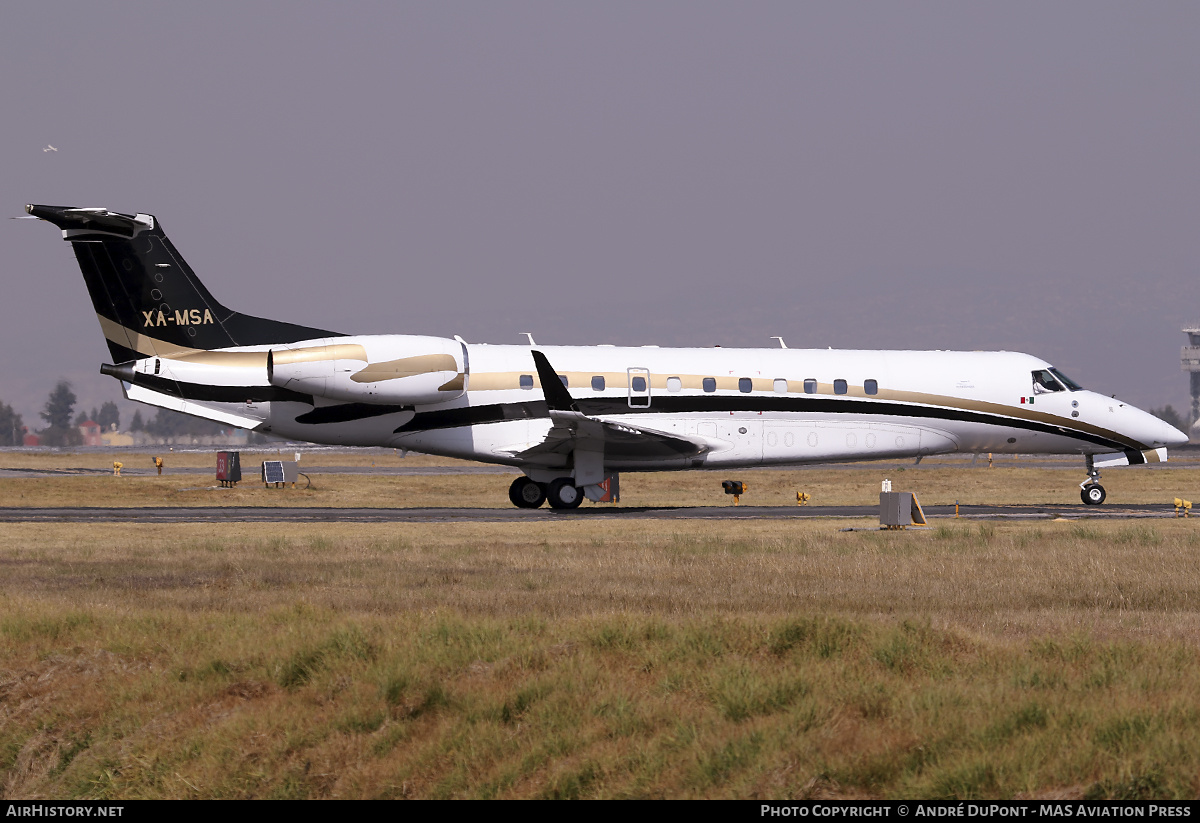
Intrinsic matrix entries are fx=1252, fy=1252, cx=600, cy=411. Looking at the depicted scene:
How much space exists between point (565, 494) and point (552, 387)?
10.7 ft

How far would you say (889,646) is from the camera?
10.7 meters

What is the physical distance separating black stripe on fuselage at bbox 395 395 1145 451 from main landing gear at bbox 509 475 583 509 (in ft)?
6.16

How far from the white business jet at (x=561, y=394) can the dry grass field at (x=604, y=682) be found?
10.9 meters

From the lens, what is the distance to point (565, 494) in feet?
98.2

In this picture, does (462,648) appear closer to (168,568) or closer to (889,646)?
(889,646)

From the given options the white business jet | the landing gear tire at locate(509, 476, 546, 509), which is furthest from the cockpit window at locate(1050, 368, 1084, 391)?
the landing gear tire at locate(509, 476, 546, 509)

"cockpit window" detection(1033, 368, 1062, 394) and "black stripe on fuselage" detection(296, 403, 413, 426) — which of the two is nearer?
"black stripe on fuselage" detection(296, 403, 413, 426)

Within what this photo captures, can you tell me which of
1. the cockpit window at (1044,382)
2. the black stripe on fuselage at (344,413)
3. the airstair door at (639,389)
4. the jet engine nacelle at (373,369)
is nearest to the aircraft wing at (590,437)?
the airstair door at (639,389)

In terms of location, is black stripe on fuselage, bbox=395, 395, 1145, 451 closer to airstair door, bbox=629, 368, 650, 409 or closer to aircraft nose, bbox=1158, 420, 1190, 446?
airstair door, bbox=629, 368, 650, 409

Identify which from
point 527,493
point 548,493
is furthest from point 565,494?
point 527,493

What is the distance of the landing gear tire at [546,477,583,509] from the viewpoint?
98.2 feet

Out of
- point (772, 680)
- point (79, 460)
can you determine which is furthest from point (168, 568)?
point (79, 460)

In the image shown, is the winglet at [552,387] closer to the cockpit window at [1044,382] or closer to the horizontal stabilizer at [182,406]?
the horizontal stabilizer at [182,406]
